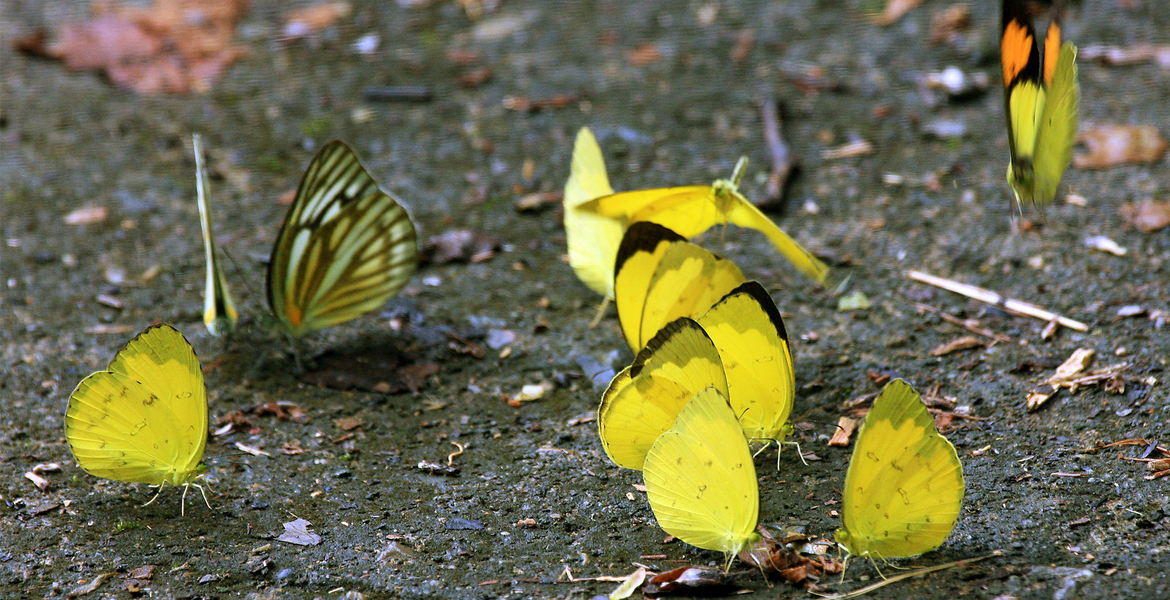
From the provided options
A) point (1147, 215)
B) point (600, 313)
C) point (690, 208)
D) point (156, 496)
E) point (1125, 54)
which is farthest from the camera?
point (1125, 54)

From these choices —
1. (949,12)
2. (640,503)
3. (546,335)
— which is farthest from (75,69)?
(949,12)

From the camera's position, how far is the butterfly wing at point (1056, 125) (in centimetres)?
225

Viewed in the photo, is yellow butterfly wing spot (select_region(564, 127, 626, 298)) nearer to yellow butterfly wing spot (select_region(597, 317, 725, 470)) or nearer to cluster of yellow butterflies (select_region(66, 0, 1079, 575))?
cluster of yellow butterflies (select_region(66, 0, 1079, 575))

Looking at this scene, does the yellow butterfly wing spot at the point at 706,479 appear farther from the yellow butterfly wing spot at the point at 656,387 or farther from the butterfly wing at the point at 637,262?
the butterfly wing at the point at 637,262

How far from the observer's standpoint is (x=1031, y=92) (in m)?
2.29

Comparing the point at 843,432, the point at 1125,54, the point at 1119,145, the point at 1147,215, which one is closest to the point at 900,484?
A: the point at 843,432

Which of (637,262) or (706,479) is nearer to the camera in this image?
(706,479)

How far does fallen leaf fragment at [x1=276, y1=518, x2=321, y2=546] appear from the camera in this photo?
7.47 feet

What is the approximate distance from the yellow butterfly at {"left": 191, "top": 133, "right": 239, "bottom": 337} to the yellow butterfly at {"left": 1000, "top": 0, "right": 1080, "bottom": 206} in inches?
86.4

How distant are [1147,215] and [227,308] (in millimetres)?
3325

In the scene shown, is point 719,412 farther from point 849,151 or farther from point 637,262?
point 849,151

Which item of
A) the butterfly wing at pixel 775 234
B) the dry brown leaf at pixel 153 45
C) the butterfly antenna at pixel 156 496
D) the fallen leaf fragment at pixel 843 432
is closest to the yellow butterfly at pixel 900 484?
the fallen leaf fragment at pixel 843 432

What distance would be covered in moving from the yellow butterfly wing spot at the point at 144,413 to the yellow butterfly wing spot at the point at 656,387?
1.06m

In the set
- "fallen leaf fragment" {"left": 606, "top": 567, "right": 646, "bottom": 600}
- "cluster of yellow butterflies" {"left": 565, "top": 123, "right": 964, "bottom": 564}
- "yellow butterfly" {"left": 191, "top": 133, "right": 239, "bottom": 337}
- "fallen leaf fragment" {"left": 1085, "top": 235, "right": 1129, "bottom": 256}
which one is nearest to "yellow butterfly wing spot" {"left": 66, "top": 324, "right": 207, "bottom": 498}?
"yellow butterfly" {"left": 191, "top": 133, "right": 239, "bottom": 337}
